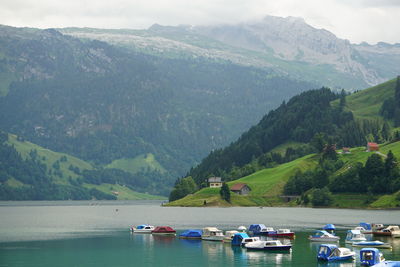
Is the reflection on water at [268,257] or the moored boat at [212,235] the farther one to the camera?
the moored boat at [212,235]

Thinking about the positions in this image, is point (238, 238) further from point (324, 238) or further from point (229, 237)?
point (324, 238)

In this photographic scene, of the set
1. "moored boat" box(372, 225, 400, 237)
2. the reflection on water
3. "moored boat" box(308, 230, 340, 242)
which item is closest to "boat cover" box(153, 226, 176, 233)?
"moored boat" box(308, 230, 340, 242)

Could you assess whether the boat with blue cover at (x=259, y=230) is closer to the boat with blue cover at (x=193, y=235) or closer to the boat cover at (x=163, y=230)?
the boat with blue cover at (x=193, y=235)

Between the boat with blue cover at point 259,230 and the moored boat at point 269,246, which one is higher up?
the boat with blue cover at point 259,230

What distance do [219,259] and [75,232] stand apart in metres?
69.6

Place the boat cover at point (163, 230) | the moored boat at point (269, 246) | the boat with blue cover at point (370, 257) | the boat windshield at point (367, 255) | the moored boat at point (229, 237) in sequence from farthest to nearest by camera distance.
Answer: the boat cover at point (163, 230) → the moored boat at point (229, 237) → the moored boat at point (269, 246) → the boat windshield at point (367, 255) → the boat with blue cover at point (370, 257)

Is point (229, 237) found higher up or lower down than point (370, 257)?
higher up

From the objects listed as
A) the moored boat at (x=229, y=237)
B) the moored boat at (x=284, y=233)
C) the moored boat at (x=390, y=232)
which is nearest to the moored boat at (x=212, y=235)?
the moored boat at (x=229, y=237)

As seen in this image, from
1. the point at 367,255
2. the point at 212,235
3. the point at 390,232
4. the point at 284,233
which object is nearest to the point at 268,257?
the point at 367,255

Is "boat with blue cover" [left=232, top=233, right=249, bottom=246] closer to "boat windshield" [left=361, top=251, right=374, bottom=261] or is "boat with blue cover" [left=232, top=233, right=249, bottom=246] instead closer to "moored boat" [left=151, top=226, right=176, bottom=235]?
"moored boat" [left=151, top=226, right=176, bottom=235]

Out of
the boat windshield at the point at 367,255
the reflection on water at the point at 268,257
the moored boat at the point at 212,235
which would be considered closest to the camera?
the boat windshield at the point at 367,255

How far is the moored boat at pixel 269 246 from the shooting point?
453 feet

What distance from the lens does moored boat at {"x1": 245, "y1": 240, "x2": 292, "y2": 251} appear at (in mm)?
138038

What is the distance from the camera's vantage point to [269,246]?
139m
